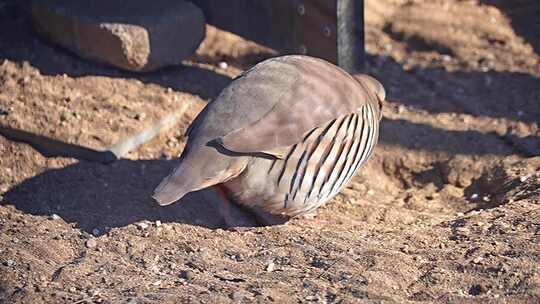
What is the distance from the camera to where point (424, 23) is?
7.64 m

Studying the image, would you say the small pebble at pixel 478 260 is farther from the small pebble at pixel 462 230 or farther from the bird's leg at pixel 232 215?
the bird's leg at pixel 232 215

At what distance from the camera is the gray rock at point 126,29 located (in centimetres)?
643

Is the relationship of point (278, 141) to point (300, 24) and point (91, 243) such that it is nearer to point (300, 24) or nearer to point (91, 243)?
point (91, 243)

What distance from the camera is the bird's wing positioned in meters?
4.71

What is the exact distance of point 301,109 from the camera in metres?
4.84

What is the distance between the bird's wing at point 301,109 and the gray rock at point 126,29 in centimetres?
160

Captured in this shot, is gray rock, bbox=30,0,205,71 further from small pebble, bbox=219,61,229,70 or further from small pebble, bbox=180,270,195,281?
small pebble, bbox=180,270,195,281

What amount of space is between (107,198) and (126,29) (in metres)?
1.35

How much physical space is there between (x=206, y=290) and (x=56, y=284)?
66 cm

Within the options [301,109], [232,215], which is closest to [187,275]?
[232,215]

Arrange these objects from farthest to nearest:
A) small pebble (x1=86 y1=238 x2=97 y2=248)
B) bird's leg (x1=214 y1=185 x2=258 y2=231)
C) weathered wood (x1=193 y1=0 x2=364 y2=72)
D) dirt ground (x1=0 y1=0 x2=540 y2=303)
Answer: weathered wood (x1=193 y1=0 x2=364 y2=72), bird's leg (x1=214 y1=185 x2=258 y2=231), small pebble (x1=86 y1=238 x2=97 y2=248), dirt ground (x1=0 y1=0 x2=540 y2=303)

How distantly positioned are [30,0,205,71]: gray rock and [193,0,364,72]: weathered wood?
1.03 feet

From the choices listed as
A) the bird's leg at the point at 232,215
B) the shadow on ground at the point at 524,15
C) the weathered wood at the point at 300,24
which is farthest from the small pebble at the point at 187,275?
the shadow on ground at the point at 524,15

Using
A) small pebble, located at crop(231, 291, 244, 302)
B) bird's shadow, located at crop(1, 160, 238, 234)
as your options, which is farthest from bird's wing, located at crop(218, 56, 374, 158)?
small pebble, located at crop(231, 291, 244, 302)
